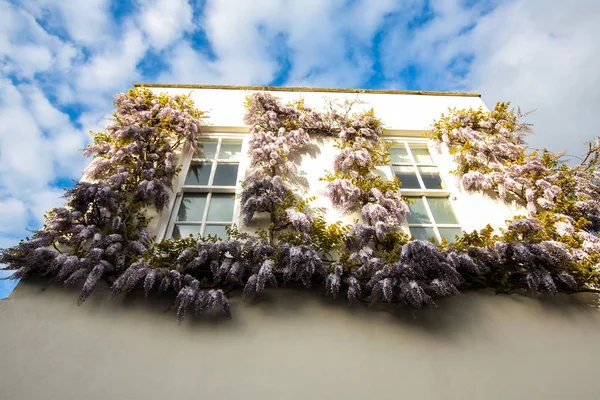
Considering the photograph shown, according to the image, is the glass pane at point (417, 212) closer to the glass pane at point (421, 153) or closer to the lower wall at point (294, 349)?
the glass pane at point (421, 153)

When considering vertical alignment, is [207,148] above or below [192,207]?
above

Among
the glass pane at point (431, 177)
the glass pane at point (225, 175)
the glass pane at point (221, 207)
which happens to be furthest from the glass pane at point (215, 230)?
the glass pane at point (431, 177)

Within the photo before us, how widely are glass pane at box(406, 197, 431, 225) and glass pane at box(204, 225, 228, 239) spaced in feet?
7.49

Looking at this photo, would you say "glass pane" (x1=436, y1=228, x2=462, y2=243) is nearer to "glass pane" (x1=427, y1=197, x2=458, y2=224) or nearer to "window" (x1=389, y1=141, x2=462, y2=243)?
"window" (x1=389, y1=141, x2=462, y2=243)

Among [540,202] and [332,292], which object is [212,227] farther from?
[540,202]

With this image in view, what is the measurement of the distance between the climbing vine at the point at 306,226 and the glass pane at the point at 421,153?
0.31 meters

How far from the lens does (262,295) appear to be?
329 centimetres

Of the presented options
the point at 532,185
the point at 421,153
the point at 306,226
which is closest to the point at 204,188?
the point at 306,226

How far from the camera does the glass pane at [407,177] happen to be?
4779 mm

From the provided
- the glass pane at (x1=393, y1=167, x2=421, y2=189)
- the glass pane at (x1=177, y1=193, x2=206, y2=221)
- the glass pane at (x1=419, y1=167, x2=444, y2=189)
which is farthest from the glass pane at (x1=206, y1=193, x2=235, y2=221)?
the glass pane at (x1=419, y1=167, x2=444, y2=189)

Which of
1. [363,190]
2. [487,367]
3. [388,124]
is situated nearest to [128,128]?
[363,190]

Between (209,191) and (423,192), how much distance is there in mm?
2876

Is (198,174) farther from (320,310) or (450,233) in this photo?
(450,233)

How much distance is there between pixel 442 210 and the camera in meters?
4.50
